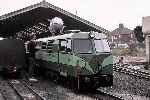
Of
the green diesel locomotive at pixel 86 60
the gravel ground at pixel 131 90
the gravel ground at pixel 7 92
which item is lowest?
the gravel ground at pixel 7 92

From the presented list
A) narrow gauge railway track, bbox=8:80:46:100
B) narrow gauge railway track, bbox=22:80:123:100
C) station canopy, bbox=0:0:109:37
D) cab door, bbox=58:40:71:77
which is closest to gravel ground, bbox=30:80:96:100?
narrow gauge railway track, bbox=22:80:123:100

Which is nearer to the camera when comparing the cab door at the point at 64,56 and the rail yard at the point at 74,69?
the rail yard at the point at 74,69

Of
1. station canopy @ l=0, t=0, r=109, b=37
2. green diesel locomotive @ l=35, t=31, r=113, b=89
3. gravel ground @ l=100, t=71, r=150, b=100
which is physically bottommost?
gravel ground @ l=100, t=71, r=150, b=100

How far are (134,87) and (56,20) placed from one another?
443 inches

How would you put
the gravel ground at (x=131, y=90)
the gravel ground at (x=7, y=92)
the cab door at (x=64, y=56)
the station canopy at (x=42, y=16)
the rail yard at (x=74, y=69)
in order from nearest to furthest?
the gravel ground at (x=131, y=90)
the rail yard at (x=74, y=69)
the gravel ground at (x=7, y=92)
the cab door at (x=64, y=56)
the station canopy at (x=42, y=16)

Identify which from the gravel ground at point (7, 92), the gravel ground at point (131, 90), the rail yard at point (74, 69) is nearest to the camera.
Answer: the gravel ground at point (131, 90)

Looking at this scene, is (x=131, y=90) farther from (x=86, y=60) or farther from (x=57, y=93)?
(x=57, y=93)

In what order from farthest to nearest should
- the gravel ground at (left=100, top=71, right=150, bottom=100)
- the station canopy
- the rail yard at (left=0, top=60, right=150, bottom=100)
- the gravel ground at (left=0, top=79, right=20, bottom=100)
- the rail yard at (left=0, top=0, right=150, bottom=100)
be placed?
the station canopy → the gravel ground at (left=0, top=79, right=20, bottom=100) → the rail yard at (left=0, top=0, right=150, bottom=100) → the gravel ground at (left=100, top=71, right=150, bottom=100) → the rail yard at (left=0, top=60, right=150, bottom=100)

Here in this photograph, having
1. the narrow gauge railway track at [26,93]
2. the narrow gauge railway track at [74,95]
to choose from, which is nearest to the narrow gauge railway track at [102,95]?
the narrow gauge railway track at [74,95]

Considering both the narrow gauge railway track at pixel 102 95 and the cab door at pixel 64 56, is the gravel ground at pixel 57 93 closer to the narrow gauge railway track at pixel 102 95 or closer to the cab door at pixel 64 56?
the narrow gauge railway track at pixel 102 95

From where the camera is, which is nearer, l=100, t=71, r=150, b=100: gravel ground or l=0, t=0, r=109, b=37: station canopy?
l=100, t=71, r=150, b=100: gravel ground

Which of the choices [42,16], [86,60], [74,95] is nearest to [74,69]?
[86,60]

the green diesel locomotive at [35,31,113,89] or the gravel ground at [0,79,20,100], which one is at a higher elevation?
the green diesel locomotive at [35,31,113,89]

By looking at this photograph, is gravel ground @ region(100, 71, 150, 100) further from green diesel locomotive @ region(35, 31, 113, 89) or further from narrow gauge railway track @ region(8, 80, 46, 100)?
narrow gauge railway track @ region(8, 80, 46, 100)
